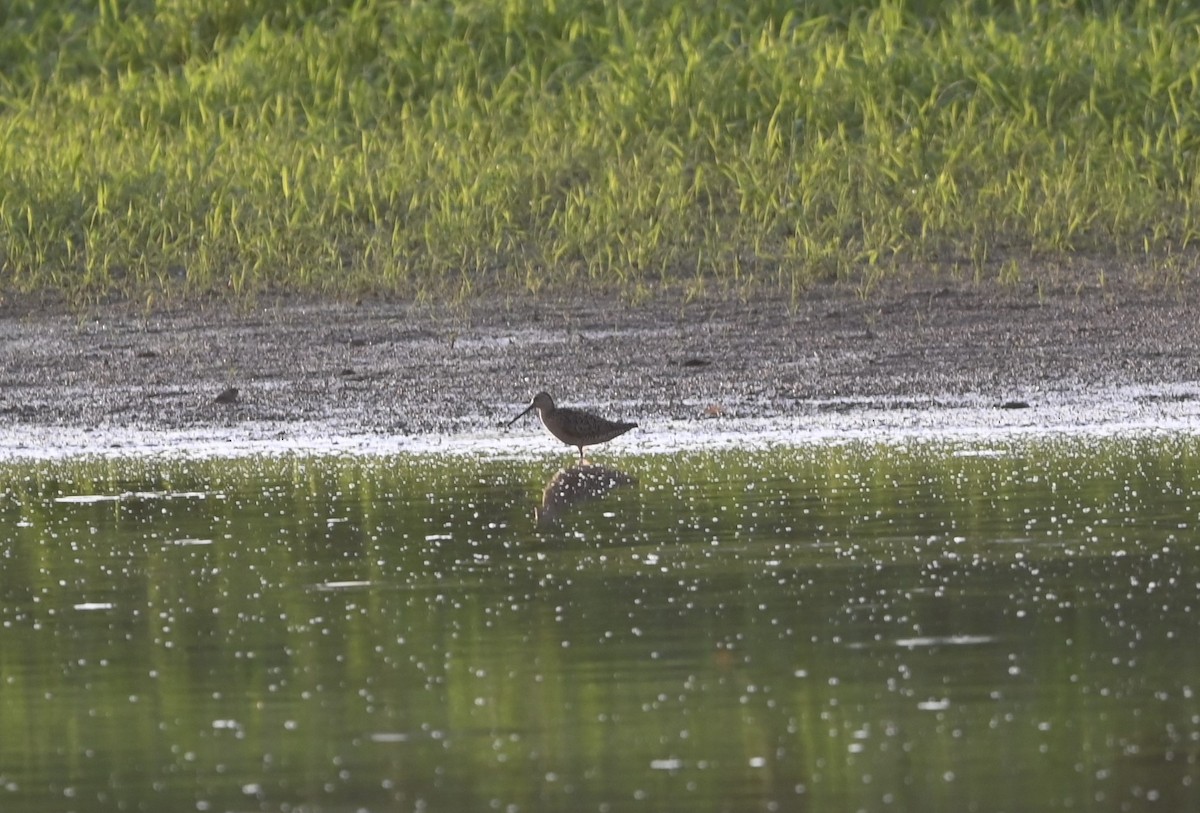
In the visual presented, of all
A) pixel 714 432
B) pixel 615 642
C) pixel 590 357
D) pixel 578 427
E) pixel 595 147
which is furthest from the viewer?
pixel 595 147

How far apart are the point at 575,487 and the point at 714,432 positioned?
1539mm

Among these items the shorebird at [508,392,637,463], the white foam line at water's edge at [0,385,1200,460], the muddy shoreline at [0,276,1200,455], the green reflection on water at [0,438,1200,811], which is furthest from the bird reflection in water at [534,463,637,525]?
the muddy shoreline at [0,276,1200,455]

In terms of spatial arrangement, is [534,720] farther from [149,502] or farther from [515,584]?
[149,502]

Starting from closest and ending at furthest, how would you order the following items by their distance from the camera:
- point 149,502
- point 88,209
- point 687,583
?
1. point 687,583
2. point 149,502
3. point 88,209

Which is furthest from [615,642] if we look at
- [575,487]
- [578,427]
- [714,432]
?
[714,432]

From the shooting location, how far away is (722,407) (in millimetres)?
9164

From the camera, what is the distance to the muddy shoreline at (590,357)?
30.6 feet

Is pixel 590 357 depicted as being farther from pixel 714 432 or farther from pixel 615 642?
pixel 615 642

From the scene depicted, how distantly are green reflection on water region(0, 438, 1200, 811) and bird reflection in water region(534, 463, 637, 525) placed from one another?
0.07 m

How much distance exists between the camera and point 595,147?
43.6ft

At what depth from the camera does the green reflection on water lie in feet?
11.8

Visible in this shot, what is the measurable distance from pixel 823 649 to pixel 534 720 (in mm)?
736

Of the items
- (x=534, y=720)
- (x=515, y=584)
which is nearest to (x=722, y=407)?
(x=515, y=584)

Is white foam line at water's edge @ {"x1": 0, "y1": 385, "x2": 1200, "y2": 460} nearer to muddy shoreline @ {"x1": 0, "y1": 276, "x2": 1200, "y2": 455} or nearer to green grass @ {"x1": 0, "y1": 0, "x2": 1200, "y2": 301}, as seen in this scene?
muddy shoreline @ {"x1": 0, "y1": 276, "x2": 1200, "y2": 455}
